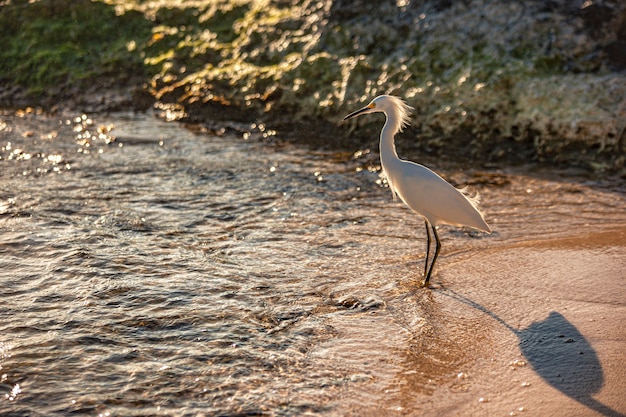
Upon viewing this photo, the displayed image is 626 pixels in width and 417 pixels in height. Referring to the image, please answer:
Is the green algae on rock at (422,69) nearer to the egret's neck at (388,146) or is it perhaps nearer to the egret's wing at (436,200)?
the egret's neck at (388,146)

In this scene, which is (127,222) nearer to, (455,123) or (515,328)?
(515,328)

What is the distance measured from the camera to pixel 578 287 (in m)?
6.12

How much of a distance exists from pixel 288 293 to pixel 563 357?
224cm

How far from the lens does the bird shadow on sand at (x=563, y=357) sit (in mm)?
4574

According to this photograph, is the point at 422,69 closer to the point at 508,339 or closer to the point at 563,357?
the point at 508,339

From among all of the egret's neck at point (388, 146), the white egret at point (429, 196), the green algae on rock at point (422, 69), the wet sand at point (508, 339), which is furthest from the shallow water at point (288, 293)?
the green algae on rock at point (422, 69)

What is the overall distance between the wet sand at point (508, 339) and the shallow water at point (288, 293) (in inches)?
0.7

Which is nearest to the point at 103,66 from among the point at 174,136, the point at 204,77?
the point at 204,77

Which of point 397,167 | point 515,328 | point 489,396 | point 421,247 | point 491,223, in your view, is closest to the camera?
point 489,396

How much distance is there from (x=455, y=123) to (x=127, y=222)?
5.19 metres

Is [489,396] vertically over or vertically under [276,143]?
under

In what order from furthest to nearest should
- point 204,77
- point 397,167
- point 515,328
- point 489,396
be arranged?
1. point 204,77
2. point 397,167
3. point 515,328
4. point 489,396

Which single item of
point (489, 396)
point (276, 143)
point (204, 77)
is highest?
point (204, 77)

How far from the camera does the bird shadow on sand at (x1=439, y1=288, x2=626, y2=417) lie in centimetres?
457
